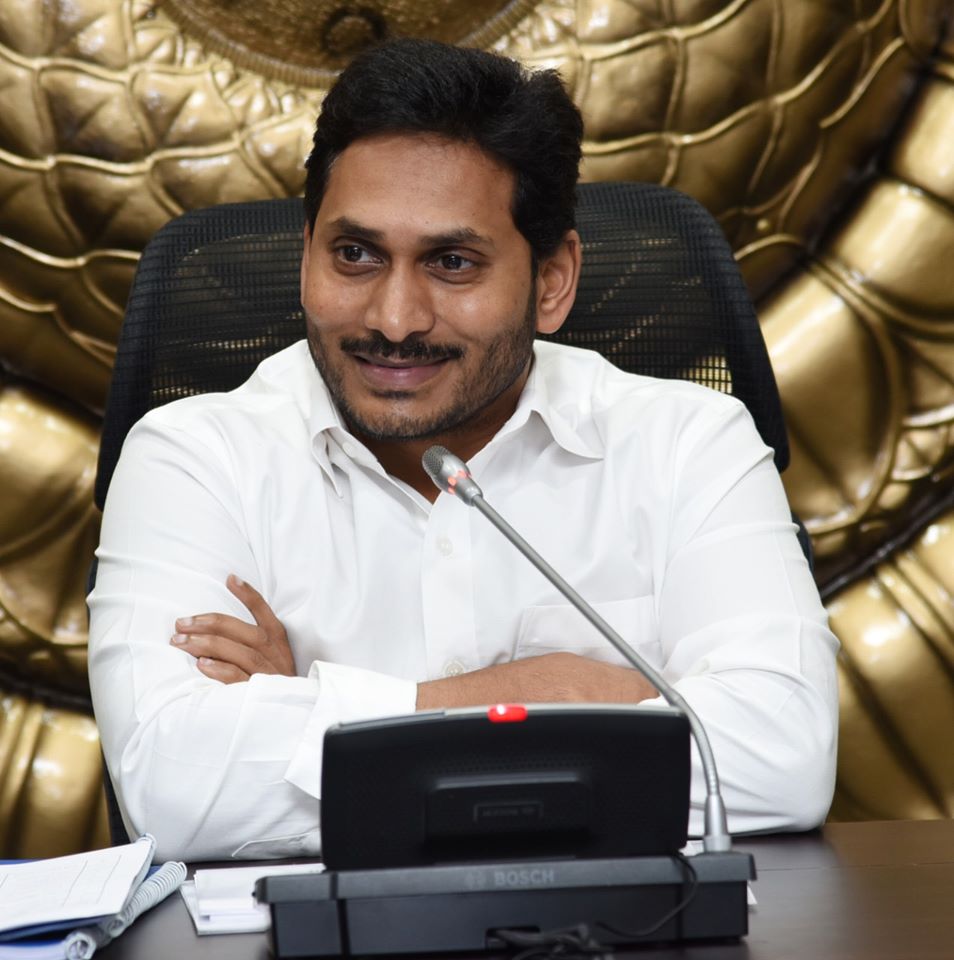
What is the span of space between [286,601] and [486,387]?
34 centimetres

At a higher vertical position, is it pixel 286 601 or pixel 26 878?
pixel 286 601

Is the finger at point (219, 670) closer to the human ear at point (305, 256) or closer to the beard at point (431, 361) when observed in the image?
the beard at point (431, 361)

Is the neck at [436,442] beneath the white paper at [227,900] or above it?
above

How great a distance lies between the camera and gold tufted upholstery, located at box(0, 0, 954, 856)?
2.19 metres

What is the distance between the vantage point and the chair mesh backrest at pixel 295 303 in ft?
5.43

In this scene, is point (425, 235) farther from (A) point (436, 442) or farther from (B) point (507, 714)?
(B) point (507, 714)

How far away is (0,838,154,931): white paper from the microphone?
364 millimetres

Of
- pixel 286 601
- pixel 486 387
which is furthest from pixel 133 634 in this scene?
pixel 486 387

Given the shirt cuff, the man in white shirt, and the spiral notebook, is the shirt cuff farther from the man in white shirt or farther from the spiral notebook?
the spiral notebook

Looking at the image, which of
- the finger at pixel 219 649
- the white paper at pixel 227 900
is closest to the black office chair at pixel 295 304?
the finger at pixel 219 649

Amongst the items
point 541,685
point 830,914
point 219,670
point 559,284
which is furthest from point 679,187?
point 830,914

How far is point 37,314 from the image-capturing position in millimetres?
2258

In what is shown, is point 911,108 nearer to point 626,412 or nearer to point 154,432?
point 626,412

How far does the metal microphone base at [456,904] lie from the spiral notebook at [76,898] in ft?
0.40
